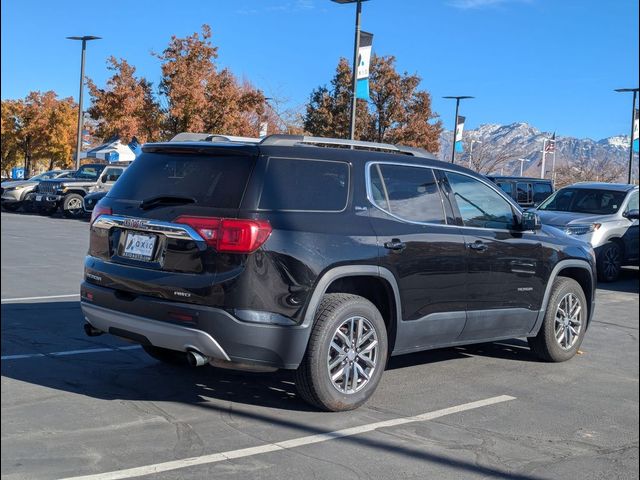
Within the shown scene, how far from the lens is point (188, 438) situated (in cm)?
466

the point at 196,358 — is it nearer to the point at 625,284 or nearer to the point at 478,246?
the point at 478,246

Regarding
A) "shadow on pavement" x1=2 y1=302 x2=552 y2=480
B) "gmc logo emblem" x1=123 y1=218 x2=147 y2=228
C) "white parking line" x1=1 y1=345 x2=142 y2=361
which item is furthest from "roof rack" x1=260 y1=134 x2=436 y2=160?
"white parking line" x1=1 y1=345 x2=142 y2=361

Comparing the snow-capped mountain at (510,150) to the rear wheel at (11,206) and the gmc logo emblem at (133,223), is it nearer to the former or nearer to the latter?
the rear wheel at (11,206)

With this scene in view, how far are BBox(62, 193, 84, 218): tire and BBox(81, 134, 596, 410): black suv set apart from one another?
20.9m

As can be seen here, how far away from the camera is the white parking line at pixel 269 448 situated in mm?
4055

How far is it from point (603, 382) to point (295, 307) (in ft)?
10.5

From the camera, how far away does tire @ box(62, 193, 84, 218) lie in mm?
25891

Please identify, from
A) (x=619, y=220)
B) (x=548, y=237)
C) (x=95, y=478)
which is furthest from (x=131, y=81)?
(x=95, y=478)

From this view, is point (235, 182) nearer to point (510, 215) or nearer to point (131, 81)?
point (510, 215)

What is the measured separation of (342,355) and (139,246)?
1611mm

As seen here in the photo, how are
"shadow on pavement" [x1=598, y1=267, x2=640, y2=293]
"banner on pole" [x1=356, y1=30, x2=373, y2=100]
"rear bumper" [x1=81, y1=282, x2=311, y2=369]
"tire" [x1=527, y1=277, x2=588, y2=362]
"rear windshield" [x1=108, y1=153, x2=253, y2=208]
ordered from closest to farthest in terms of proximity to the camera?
"rear bumper" [x1=81, y1=282, x2=311, y2=369], "rear windshield" [x1=108, y1=153, x2=253, y2=208], "tire" [x1=527, y1=277, x2=588, y2=362], "shadow on pavement" [x1=598, y1=267, x2=640, y2=293], "banner on pole" [x1=356, y1=30, x2=373, y2=100]

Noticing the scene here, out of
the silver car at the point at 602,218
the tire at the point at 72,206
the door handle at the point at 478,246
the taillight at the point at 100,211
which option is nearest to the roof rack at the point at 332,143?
the door handle at the point at 478,246

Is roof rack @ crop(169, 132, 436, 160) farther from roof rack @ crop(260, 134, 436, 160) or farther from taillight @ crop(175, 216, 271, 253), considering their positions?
taillight @ crop(175, 216, 271, 253)

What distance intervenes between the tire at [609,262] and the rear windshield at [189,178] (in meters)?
10.2
